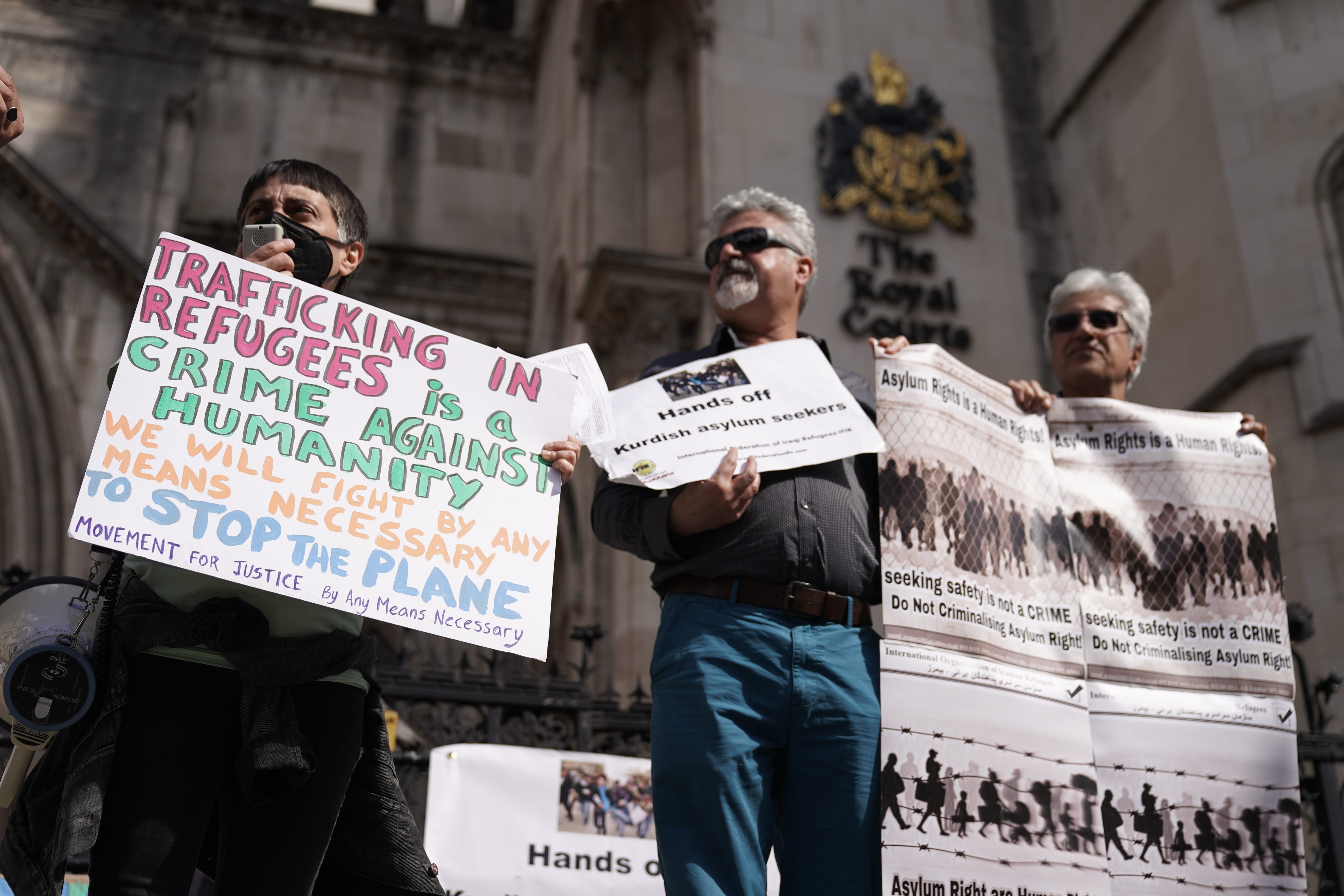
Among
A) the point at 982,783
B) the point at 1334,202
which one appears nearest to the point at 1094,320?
the point at 982,783

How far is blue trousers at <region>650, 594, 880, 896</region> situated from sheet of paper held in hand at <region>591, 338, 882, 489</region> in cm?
38

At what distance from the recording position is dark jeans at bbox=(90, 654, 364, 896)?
2268 millimetres

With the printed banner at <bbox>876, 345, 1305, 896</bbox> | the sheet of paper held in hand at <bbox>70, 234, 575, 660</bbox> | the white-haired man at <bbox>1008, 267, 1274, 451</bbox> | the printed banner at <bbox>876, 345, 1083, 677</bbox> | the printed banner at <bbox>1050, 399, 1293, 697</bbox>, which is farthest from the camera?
the white-haired man at <bbox>1008, 267, 1274, 451</bbox>

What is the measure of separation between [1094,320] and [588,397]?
1.94m

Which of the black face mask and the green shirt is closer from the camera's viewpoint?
the green shirt

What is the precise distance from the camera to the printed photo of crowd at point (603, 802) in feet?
16.2

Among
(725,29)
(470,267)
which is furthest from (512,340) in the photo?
(725,29)

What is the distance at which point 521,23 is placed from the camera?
14891 millimetres

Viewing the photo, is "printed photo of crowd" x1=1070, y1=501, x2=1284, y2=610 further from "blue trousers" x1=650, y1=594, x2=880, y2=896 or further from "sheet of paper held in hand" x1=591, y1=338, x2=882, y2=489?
"blue trousers" x1=650, y1=594, x2=880, y2=896

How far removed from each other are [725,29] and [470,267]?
13.2ft

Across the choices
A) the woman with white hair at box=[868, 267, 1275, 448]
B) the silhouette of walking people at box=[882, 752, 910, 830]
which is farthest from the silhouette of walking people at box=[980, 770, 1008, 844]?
the woman with white hair at box=[868, 267, 1275, 448]

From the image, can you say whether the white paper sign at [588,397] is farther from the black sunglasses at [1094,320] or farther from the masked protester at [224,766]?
the black sunglasses at [1094,320]

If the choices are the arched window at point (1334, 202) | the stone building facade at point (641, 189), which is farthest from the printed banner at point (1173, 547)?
the arched window at point (1334, 202)

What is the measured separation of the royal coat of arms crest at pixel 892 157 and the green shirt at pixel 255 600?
7366 millimetres
